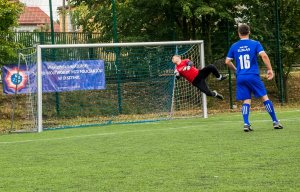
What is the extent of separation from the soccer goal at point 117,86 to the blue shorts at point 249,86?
675cm

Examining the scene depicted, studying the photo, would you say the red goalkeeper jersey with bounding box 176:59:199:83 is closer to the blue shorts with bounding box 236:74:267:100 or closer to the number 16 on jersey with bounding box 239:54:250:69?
the blue shorts with bounding box 236:74:267:100

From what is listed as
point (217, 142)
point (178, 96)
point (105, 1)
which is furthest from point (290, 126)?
point (105, 1)

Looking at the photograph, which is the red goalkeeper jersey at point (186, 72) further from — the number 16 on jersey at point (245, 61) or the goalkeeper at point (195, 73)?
the number 16 on jersey at point (245, 61)

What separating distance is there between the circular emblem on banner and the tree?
0.40 metres

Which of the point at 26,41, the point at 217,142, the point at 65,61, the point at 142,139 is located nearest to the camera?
the point at 217,142

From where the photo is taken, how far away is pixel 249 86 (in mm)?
11078

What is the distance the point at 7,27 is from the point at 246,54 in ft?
33.8

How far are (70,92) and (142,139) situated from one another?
7568mm

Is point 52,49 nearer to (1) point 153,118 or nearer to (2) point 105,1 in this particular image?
(1) point 153,118

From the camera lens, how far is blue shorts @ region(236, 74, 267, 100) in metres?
11.0

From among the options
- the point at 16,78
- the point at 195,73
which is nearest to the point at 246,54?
the point at 195,73

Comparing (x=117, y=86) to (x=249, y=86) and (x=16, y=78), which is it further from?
(x=249, y=86)

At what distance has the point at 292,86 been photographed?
86.0 ft

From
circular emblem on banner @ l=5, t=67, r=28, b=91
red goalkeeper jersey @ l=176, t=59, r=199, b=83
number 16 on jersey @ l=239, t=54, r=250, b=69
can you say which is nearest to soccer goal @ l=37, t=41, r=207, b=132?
circular emblem on banner @ l=5, t=67, r=28, b=91
